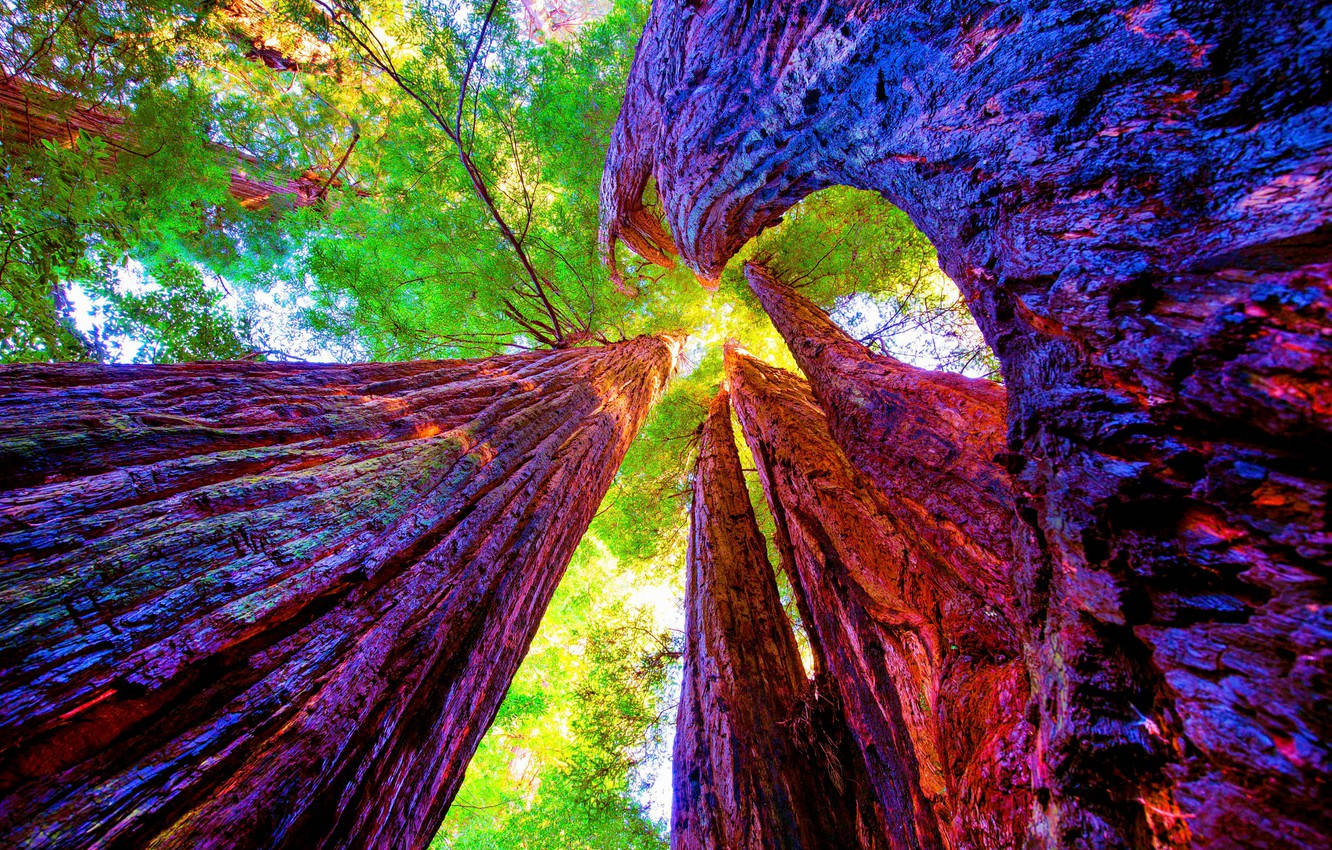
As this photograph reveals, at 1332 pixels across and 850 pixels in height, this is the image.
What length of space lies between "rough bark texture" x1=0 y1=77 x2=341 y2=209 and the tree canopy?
0.17ft

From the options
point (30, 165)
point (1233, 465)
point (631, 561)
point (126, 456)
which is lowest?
point (631, 561)

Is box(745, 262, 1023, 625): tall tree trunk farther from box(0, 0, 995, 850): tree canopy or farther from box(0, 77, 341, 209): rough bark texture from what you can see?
box(0, 77, 341, 209): rough bark texture

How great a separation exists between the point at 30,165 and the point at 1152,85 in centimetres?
557

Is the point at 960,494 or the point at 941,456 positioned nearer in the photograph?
the point at 960,494

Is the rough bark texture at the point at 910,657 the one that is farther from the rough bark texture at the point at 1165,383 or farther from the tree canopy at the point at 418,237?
the tree canopy at the point at 418,237

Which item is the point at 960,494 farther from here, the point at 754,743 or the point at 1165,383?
the point at 754,743

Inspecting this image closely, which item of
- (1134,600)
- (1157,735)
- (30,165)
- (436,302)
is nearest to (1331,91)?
(1134,600)

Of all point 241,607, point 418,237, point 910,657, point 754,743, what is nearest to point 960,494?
point 910,657

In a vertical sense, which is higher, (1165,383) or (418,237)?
(418,237)

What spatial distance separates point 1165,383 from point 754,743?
244 centimetres

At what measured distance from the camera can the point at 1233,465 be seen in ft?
2.26

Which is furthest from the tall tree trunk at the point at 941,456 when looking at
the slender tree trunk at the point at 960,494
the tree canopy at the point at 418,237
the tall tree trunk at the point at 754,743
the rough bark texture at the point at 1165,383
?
the tree canopy at the point at 418,237

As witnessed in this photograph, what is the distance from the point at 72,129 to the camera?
14.5 feet

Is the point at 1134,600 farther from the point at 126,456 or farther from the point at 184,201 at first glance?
the point at 184,201
